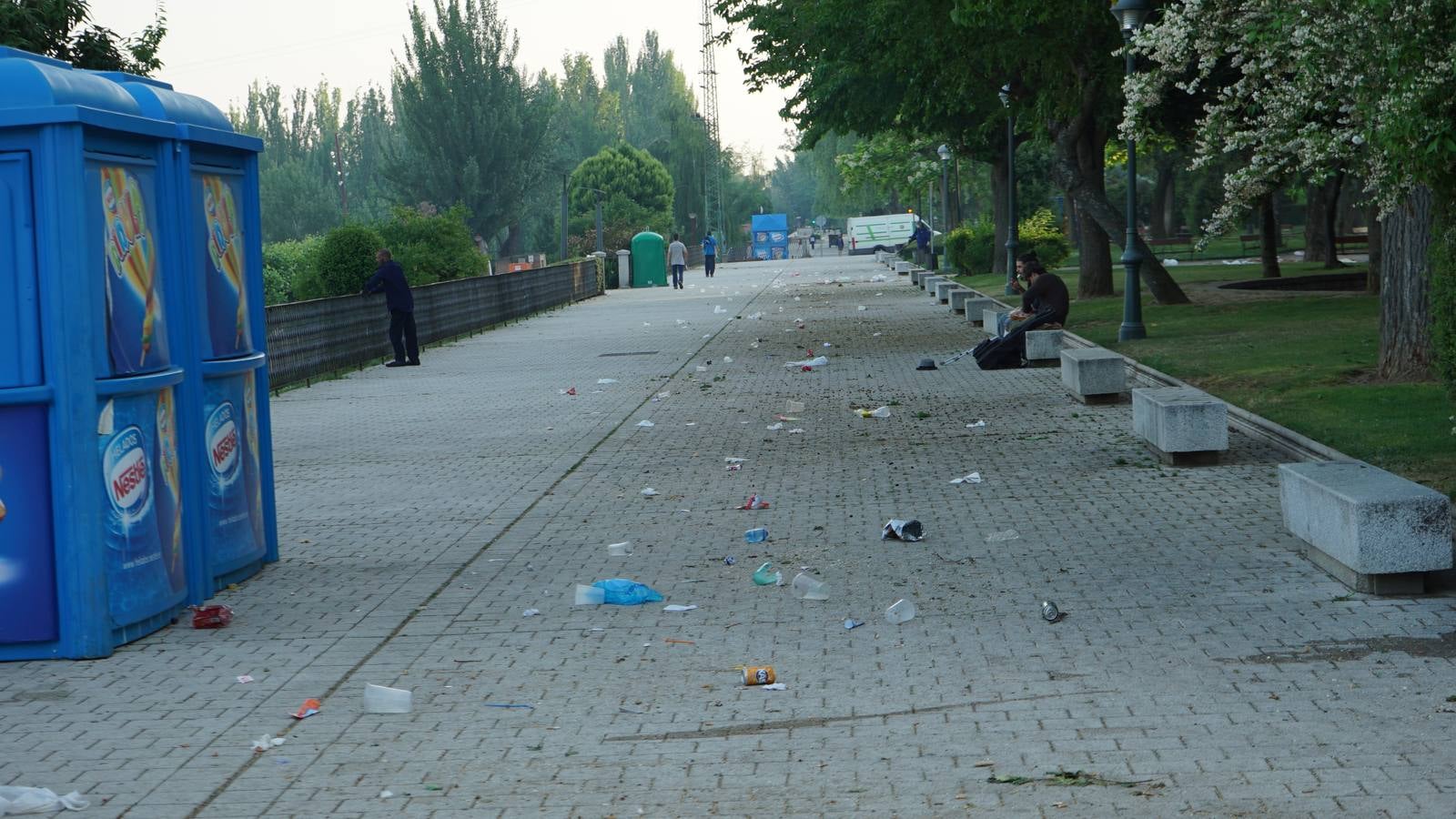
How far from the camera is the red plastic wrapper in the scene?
745 cm

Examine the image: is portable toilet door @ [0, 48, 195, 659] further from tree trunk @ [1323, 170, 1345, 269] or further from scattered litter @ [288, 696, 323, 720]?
tree trunk @ [1323, 170, 1345, 269]

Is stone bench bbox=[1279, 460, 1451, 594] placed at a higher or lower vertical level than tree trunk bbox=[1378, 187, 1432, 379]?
lower

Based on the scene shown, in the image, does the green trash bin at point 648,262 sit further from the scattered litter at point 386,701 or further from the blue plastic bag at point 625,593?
the scattered litter at point 386,701

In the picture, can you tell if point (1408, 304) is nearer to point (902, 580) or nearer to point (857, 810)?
point (902, 580)

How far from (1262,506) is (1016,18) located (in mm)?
12587

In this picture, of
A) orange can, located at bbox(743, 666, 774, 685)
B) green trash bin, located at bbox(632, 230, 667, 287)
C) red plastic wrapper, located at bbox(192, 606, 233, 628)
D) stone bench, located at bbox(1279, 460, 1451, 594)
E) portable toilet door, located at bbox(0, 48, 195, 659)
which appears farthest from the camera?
green trash bin, located at bbox(632, 230, 667, 287)

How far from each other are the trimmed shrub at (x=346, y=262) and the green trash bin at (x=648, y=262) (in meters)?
27.6

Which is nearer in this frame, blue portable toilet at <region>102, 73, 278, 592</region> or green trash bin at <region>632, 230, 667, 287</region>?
blue portable toilet at <region>102, 73, 278, 592</region>

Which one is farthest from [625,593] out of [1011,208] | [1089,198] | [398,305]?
[1011,208]

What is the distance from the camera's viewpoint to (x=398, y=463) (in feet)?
43.2

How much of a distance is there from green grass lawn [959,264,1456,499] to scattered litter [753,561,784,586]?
12.6 ft

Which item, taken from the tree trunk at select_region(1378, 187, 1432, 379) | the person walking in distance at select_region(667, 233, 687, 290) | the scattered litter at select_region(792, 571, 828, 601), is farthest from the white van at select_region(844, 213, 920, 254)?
the scattered litter at select_region(792, 571, 828, 601)

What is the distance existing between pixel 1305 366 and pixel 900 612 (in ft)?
34.1

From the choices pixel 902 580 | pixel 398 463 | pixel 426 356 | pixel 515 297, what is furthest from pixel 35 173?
pixel 515 297
